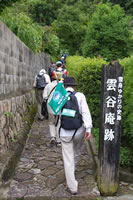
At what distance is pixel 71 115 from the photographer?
349 centimetres

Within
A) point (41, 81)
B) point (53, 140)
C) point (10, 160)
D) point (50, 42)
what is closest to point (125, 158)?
point (53, 140)

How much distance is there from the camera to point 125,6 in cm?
3928

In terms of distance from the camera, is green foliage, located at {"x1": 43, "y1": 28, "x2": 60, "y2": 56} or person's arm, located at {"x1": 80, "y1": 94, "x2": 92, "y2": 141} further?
green foliage, located at {"x1": 43, "y1": 28, "x2": 60, "y2": 56}

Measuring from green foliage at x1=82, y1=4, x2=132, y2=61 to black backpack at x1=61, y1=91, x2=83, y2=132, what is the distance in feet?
52.0

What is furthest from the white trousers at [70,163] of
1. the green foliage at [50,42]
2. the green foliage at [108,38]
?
the green foliage at [50,42]

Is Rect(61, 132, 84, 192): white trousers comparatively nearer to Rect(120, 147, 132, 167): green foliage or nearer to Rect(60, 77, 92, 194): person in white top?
Rect(60, 77, 92, 194): person in white top

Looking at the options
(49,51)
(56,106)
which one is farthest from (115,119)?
(49,51)

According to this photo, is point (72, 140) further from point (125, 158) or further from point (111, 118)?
point (125, 158)

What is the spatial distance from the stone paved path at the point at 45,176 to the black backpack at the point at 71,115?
118 cm

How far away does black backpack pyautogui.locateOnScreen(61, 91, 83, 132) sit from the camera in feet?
11.5

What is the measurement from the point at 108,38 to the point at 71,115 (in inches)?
670

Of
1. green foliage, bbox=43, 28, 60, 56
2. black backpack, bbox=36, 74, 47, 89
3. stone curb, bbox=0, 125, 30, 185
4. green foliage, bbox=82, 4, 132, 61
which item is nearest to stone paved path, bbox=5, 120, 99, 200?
stone curb, bbox=0, 125, 30, 185

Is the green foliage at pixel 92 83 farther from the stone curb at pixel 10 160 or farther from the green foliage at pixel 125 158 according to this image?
the stone curb at pixel 10 160

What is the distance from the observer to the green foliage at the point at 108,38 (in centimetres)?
1905
